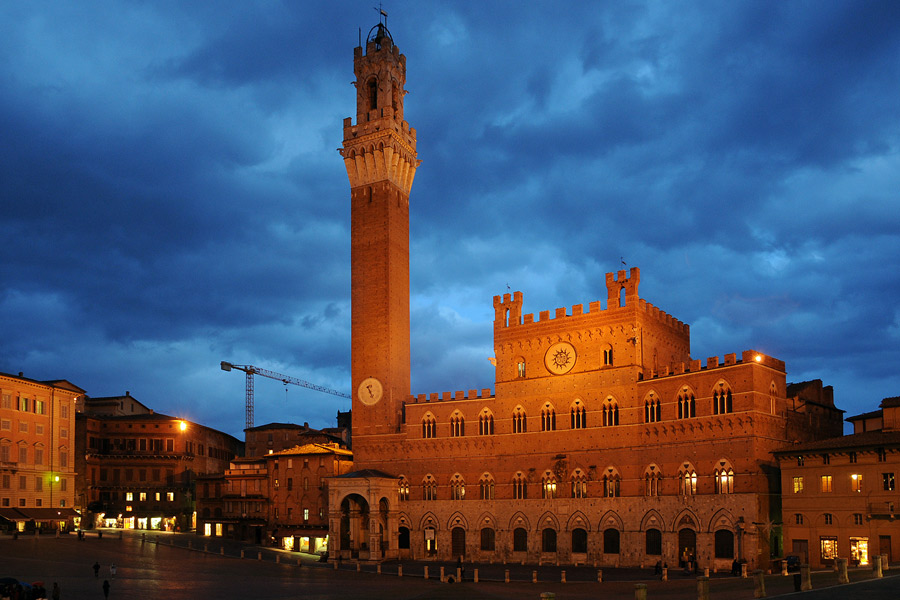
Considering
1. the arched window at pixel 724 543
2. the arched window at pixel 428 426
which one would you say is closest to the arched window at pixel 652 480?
the arched window at pixel 724 543

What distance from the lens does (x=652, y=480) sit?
61.9 m

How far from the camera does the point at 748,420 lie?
186ft

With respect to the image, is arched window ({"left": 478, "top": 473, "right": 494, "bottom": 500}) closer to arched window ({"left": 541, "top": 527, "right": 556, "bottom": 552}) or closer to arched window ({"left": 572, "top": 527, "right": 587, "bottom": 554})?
arched window ({"left": 541, "top": 527, "right": 556, "bottom": 552})

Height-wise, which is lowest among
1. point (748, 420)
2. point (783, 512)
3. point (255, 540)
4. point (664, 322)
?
point (255, 540)

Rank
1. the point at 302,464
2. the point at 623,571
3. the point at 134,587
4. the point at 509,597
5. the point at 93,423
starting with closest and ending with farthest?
1. the point at 509,597
2. the point at 134,587
3. the point at 623,571
4. the point at 302,464
5. the point at 93,423

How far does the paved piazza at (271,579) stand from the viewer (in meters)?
43.1

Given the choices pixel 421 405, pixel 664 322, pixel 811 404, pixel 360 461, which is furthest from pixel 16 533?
pixel 811 404

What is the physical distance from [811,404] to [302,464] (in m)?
46.6

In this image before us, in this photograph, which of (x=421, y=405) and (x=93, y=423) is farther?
(x=93, y=423)

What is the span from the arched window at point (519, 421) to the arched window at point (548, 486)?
14.0 ft

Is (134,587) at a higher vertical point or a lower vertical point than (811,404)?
lower

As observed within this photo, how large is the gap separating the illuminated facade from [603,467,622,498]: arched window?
4737 centimetres

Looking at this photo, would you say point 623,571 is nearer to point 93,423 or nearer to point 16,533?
point 16,533

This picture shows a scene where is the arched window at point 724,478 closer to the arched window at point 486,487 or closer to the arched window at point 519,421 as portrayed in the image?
the arched window at point 519,421
